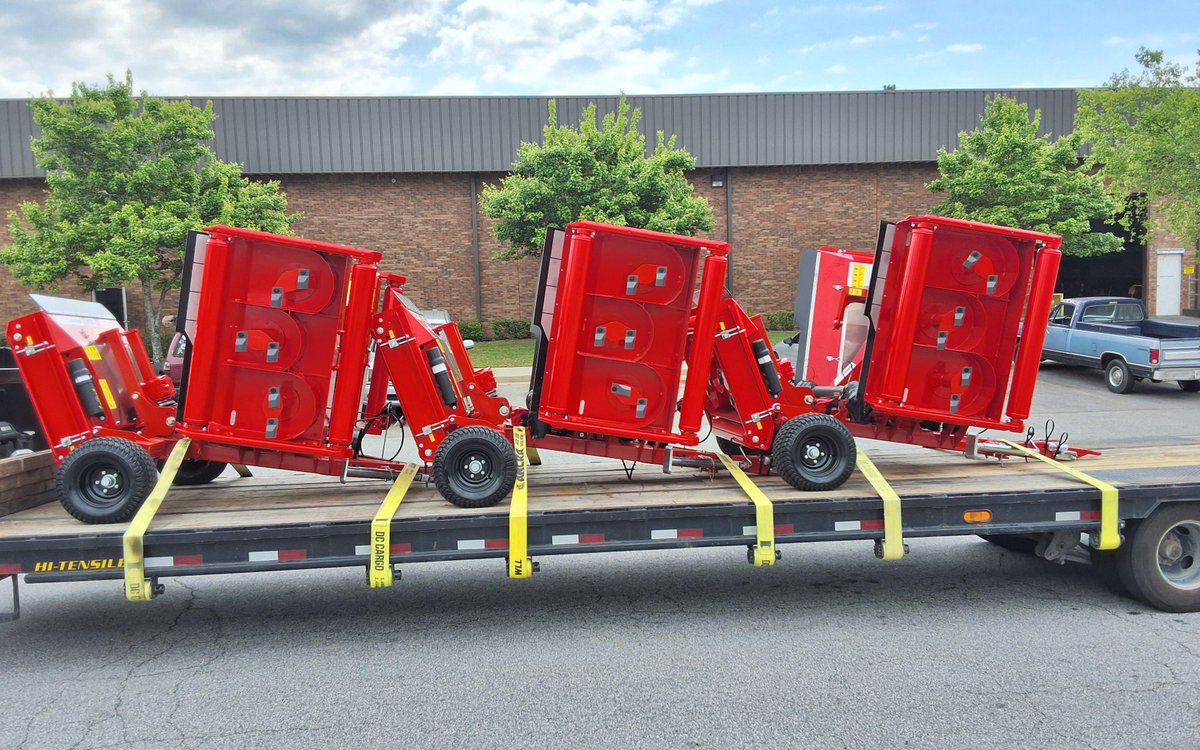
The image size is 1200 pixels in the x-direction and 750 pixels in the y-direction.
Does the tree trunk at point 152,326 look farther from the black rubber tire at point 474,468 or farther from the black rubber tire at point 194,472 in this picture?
the black rubber tire at point 474,468

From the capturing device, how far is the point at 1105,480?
549 cm

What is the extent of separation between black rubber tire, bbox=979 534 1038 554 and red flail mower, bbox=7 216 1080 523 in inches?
33.1

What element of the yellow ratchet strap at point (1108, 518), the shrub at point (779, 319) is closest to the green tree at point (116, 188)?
the shrub at point (779, 319)

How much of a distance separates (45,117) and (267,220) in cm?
475

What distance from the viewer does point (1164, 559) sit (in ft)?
18.0

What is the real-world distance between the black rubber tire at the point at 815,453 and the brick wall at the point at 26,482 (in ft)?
16.0

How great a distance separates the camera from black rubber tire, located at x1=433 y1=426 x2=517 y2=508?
17.5ft

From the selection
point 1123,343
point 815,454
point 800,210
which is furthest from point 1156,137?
point 815,454

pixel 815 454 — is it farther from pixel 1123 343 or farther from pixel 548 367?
pixel 1123 343

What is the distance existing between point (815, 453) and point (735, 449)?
1.14 metres

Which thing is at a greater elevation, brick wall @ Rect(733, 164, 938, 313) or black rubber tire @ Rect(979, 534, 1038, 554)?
brick wall @ Rect(733, 164, 938, 313)

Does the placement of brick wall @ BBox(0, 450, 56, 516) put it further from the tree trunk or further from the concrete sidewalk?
the tree trunk

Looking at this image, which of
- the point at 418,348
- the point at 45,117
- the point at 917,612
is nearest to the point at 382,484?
A: the point at 418,348

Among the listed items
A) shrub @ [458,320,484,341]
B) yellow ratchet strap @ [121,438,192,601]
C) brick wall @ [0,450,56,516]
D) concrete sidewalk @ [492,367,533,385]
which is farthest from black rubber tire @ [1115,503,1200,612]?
shrub @ [458,320,484,341]
